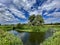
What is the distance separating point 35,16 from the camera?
7531 centimetres

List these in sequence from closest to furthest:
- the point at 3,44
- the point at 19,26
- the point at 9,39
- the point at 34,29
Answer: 1. the point at 3,44
2. the point at 9,39
3. the point at 34,29
4. the point at 19,26

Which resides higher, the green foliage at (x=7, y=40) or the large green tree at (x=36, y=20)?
the large green tree at (x=36, y=20)

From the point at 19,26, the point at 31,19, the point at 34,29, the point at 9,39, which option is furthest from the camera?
the point at 31,19

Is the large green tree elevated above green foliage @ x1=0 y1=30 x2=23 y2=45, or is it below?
above

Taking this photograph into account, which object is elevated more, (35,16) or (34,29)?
(35,16)

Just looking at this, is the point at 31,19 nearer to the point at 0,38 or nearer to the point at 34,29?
the point at 34,29

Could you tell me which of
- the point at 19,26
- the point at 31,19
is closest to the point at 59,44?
the point at 19,26

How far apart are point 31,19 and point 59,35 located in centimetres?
5650

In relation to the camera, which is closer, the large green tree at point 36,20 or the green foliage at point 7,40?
the green foliage at point 7,40

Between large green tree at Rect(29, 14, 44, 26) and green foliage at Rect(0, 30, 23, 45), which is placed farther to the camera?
large green tree at Rect(29, 14, 44, 26)

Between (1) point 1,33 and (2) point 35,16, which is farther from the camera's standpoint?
(2) point 35,16

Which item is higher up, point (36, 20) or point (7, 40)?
point (36, 20)

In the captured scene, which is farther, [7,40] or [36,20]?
[36,20]

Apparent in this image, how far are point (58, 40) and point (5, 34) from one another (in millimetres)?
5784
